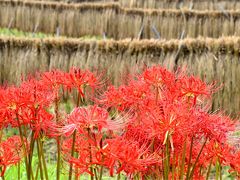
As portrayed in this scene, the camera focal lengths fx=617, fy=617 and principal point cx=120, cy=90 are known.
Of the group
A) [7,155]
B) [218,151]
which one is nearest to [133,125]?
[218,151]

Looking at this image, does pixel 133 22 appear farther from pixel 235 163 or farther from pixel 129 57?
pixel 235 163

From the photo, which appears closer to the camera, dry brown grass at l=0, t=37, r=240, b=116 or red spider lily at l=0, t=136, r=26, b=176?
red spider lily at l=0, t=136, r=26, b=176

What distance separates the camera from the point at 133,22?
12914mm

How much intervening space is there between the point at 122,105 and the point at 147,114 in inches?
9.9

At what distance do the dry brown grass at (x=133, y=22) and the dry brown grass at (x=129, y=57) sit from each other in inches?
209

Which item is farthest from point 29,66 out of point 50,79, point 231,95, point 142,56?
point 50,79

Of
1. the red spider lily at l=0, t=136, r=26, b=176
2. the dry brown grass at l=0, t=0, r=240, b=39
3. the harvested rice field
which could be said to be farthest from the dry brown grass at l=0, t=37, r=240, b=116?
the dry brown grass at l=0, t=0, r=240, b=39

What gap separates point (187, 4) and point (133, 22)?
205 inches

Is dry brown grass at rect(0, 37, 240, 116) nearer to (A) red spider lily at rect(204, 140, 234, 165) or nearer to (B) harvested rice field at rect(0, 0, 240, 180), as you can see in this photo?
(B) harvested rice field at rect(0, 0, 240, 180)

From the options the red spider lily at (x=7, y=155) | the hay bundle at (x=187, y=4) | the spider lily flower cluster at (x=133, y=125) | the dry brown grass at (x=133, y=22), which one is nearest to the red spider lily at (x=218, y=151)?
the spider lily flower cluster at (x=133, y=125)

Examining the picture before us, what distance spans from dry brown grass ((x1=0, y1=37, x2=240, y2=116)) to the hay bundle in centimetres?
Result: 1036

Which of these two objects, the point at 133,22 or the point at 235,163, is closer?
A: the point at 235,163

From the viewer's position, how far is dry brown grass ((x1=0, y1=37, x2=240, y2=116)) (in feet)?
21.5

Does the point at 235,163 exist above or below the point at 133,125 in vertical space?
below
